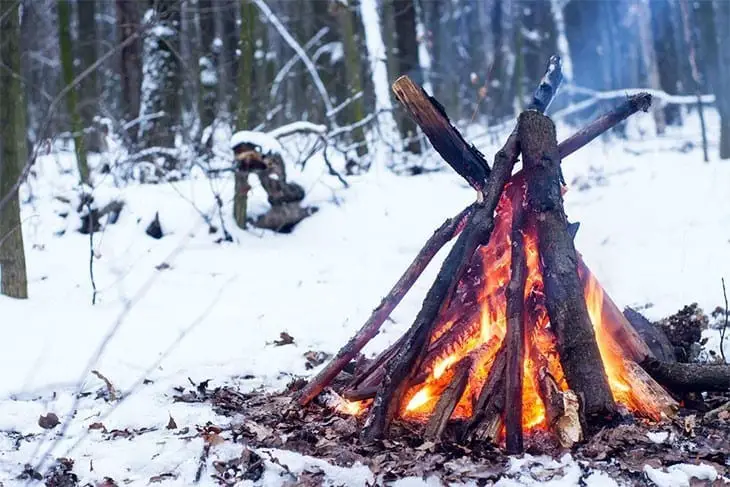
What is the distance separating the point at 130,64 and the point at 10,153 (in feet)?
23.1

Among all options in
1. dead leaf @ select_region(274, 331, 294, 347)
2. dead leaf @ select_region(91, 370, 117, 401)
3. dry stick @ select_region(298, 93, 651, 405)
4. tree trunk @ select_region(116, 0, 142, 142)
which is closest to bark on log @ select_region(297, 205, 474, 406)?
dry stick @ select_region(298, 93, 651, 405)

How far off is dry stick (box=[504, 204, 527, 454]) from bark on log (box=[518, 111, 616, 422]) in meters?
0.10

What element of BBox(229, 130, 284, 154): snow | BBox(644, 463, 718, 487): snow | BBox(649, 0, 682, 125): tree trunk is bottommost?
BBox(644, 463, 718, 487): snow

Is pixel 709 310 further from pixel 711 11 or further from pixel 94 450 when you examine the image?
pixel 711 11

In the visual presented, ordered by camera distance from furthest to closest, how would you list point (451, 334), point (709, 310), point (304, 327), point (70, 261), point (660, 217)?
point (660, 217)
point (70, 261)
point (304, 327)
point (709, 310)
point (451, 334)

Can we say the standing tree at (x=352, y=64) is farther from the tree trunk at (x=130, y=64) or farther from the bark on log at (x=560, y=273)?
the bark on log at (x=560, y=273)

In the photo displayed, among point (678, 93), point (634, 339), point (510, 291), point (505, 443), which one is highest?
point (678, 93)

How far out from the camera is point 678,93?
80.9 ft

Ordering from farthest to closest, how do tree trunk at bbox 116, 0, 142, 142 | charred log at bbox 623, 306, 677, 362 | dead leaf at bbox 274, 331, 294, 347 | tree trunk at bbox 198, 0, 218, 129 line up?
tree trunk at bbox 116, 0, 142, 142 < tree trunk at bbox 198, 0, 218, 129 < dead leaf at bbox 274, 331, 294, 347 < charred log at bbox 623, 306, 677, 362

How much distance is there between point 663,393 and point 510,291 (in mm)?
906

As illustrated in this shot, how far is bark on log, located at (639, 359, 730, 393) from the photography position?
11.7ft

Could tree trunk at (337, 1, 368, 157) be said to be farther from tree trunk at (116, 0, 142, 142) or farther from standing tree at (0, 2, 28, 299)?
standing tree at (0, 2, 28, 299)

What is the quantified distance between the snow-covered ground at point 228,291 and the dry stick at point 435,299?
49 centimetres

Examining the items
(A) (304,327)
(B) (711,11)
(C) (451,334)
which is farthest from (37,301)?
(B) (711,11)
